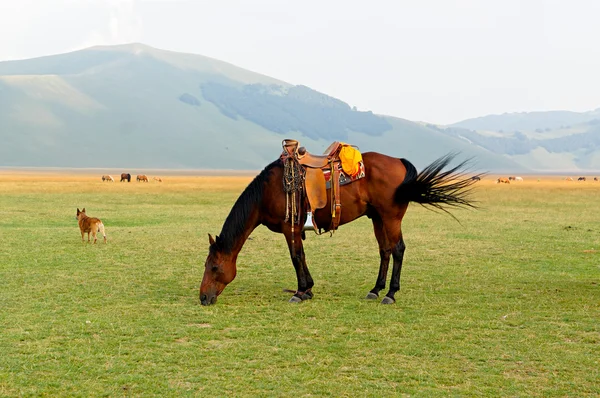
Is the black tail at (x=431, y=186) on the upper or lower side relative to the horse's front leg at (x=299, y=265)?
upper

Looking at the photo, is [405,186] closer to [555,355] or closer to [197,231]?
[555,355]

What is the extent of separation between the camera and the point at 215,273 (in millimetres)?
8922

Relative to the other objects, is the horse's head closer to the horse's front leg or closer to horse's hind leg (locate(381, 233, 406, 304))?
the horse's front leg

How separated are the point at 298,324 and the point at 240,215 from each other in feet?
6.63

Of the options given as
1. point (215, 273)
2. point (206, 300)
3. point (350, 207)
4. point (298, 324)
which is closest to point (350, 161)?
point (350, 207)

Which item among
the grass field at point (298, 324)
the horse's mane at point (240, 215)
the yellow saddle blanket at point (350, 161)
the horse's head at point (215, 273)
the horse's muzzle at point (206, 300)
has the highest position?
the yellow saddle blanket at point (350, 161)

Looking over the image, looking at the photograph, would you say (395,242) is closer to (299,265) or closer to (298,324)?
(299,265)

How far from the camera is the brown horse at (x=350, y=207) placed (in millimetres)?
9031

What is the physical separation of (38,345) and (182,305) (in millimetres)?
2338

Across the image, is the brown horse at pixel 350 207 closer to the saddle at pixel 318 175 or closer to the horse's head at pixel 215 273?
the horse's head at pixel 215 273

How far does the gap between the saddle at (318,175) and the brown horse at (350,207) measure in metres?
0.12

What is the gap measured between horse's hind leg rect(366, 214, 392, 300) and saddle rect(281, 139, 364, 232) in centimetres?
68

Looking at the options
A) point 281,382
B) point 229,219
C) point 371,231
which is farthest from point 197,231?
point 281,382

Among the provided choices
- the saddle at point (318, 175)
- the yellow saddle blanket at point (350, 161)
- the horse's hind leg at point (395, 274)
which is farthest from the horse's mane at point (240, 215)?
the horse's hind leg at point (395, 274)
